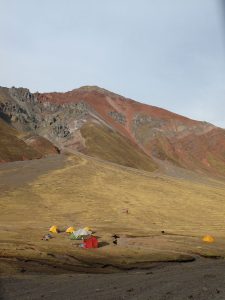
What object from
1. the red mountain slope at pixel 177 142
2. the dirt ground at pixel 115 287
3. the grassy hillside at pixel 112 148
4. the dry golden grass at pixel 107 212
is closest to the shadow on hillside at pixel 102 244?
the dry golden grass at pixel 107 212

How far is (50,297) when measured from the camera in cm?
1434

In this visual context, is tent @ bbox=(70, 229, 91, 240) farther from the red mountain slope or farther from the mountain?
the red mountain slope

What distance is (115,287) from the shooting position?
16.2 meters

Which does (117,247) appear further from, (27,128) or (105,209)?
(27,128)

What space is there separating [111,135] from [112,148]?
1503 cm

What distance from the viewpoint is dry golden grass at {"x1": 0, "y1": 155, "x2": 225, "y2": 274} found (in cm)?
3008

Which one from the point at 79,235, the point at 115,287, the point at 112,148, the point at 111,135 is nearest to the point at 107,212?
the point at 79,235

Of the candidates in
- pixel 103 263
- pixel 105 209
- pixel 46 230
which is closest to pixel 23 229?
pixel 46 230

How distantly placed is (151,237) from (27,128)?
122 meters

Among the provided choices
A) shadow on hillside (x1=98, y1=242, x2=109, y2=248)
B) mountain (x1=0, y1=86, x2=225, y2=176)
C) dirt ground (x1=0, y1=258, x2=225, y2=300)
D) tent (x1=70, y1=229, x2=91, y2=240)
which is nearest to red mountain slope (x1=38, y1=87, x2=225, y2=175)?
mountain (x1=0, y1=86, x2=225, y2=176)

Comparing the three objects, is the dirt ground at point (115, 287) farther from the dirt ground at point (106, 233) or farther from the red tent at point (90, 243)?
the red tent at point (90, 243)

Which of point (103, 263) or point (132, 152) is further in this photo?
point (132, 152)

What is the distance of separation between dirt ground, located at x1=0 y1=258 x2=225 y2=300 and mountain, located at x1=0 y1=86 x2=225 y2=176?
11496cm

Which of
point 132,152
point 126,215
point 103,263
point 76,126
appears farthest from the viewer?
point 76,126
